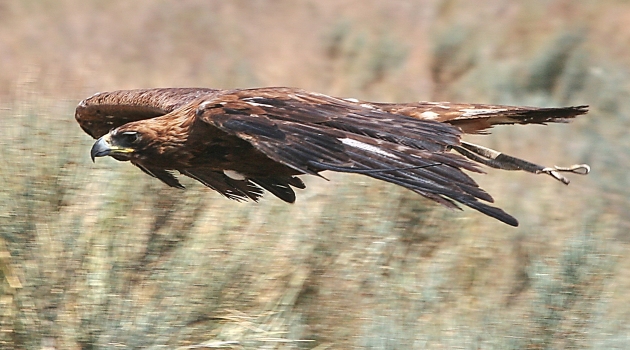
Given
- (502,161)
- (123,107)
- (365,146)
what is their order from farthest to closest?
(123,107) → (502,161) → (365,146)

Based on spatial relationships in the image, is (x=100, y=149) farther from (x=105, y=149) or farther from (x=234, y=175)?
(x=234, y=175)

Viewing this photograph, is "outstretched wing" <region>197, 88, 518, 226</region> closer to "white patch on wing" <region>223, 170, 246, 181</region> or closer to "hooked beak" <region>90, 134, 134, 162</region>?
"white patch on wing" <region>223, 170, 246, 181</region>

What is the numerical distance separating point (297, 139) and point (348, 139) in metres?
0.23

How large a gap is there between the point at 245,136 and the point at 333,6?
15.5m

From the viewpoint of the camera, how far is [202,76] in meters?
17.1

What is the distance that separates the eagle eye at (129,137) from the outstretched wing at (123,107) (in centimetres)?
70

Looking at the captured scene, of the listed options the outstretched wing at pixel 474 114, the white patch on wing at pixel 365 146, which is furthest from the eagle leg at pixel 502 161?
the white patch on wing at pixel 365 146

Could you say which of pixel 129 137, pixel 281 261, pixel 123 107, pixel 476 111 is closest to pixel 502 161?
pixel 476 111

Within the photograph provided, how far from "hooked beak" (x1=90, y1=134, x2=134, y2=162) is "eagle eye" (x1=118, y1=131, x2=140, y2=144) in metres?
0.04

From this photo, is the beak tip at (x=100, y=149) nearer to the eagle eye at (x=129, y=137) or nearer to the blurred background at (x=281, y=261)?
the eagle eye at (x=129, y=137)

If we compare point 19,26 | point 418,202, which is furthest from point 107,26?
point 418,202

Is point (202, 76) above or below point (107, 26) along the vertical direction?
below

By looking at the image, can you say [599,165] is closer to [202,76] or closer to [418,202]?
[418,202]

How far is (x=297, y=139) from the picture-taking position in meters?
4.66
